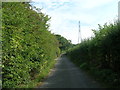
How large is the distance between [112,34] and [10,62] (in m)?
6.83

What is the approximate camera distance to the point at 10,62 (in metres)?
7.58

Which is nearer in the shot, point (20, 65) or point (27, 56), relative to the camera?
point (20, 65)

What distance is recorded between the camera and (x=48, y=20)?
19469 millimetres

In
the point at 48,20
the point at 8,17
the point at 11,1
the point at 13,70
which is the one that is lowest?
the point at 13,70

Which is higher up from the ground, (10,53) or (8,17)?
(8,17)

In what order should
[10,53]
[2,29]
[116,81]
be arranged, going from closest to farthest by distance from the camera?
[2,29], [10,53], [116,81]

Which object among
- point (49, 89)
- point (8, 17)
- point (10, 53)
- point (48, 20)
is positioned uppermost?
point (48, 20)

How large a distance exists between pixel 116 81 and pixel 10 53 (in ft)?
21.1

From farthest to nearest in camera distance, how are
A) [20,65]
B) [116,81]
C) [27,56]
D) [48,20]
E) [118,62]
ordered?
1. [48,20]
2. [118,62]
3. [116,81]
4. [27,56]
5. [20,65]

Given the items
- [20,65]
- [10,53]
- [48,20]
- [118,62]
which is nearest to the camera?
[10,53]

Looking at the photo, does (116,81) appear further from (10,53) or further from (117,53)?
(10,53)

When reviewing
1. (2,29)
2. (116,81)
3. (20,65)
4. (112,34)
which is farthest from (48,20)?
(2,29)

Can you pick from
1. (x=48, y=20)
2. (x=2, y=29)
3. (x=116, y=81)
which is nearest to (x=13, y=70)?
(x=2, y=29)

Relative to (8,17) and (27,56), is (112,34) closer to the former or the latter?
(27,56)
